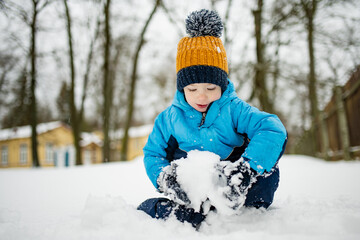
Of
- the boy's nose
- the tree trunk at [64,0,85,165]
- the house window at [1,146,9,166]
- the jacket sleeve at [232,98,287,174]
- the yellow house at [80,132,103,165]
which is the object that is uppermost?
the boy's nose

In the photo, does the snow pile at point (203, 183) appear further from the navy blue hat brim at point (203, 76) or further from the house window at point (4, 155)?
the house window at point (4, 155)

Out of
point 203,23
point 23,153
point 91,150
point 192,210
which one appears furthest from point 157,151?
point 91,150

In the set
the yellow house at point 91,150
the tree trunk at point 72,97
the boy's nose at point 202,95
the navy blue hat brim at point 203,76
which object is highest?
the navy blue hat brim at point 203,76

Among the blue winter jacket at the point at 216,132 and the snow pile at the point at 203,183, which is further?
the blue winter jacket at the point at 216,132

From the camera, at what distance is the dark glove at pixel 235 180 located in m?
1.16

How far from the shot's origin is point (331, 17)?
249 inches

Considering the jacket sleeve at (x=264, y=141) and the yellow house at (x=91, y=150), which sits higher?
the jacket sleeve at (x=264, y=141)

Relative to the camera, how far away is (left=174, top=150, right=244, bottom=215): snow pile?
1.16 meters

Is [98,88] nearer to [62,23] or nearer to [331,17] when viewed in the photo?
[62,23]

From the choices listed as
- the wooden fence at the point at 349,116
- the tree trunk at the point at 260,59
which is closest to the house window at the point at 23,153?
the tree trunk at the point at 260,59

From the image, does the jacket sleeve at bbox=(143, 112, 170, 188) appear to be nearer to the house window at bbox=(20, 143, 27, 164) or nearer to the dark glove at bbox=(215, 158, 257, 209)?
the dark glove at bbox=(215, 158, 257, 209)

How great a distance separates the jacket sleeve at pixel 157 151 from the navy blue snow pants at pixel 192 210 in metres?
0.15

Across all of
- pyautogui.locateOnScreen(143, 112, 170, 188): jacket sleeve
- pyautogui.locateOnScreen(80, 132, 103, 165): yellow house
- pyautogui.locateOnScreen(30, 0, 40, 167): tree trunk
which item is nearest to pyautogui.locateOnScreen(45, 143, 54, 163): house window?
pyautogui.locateOnScreen(80, 132, 103, 165): yellow house

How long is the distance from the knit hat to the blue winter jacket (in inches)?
5.2
